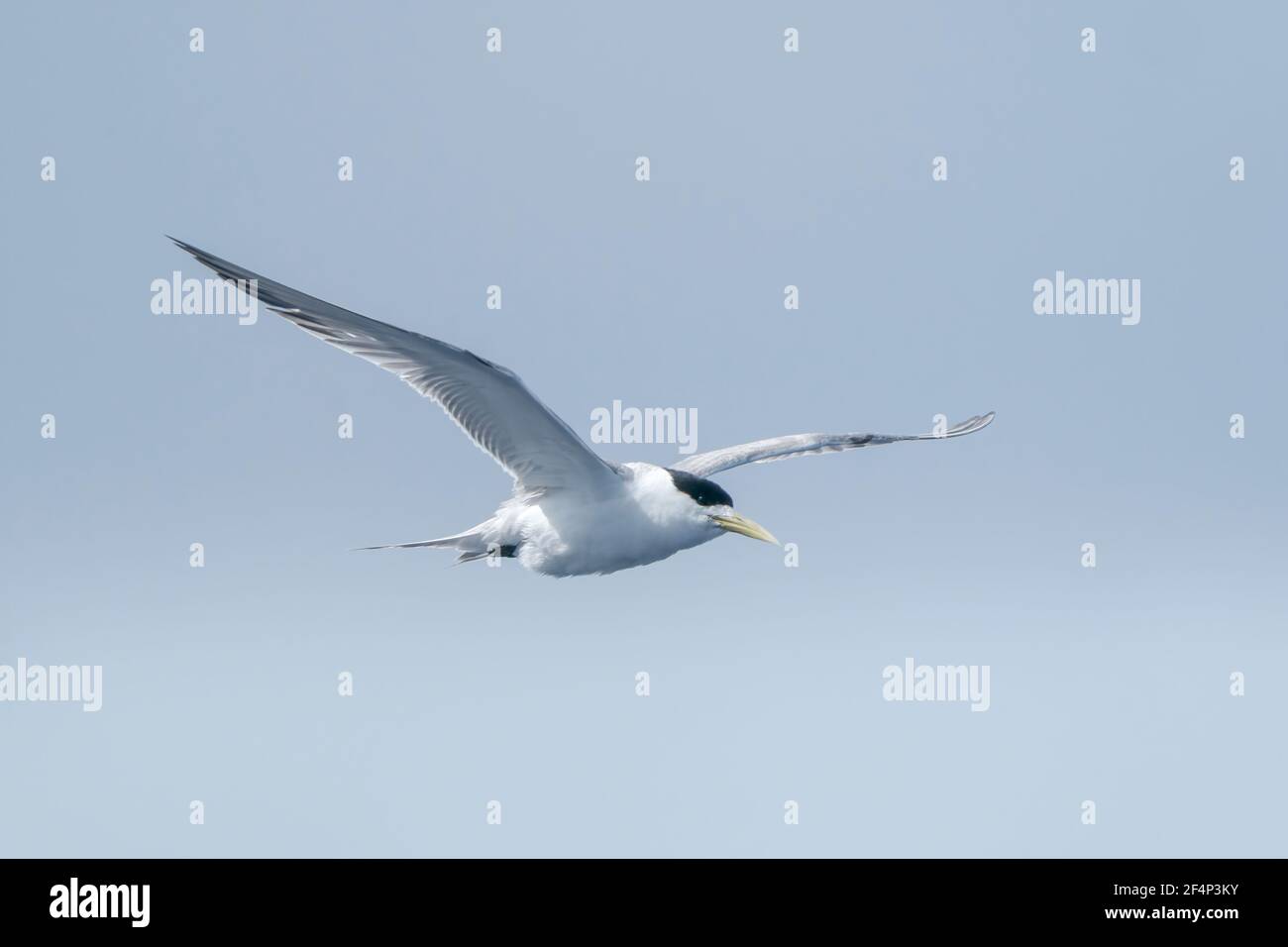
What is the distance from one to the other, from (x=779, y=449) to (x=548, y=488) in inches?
96.8

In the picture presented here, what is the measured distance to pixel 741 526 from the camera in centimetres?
988

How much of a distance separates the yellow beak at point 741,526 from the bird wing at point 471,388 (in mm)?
806

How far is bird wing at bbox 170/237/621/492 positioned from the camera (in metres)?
8.96

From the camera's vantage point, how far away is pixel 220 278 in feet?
28.6

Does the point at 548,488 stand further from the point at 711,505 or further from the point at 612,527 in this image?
the point at 711,505

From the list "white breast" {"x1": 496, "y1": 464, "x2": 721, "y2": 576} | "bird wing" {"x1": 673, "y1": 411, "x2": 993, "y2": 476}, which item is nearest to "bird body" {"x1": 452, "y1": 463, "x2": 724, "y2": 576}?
"white breast" {"x1": 496, "y1": 464, "x2": 721, "y2": 576}

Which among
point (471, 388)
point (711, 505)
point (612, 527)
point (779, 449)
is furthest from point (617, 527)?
point (779, 449)

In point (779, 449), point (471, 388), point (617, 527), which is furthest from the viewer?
point (779, 449)

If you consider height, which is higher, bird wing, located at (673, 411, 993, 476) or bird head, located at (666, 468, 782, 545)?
bird wing, located at (673, 411, 993, 476)

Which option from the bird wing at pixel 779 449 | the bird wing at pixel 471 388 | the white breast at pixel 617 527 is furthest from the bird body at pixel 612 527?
the bird wing at pixel 779 449

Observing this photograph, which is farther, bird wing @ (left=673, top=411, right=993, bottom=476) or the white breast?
bird wing @ (left=673, top=411, right=993, bottom=476)

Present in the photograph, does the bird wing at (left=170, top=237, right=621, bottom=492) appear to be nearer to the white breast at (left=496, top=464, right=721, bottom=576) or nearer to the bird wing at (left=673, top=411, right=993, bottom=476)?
the white breast at (left=496, top=464, right=721, bottom=576)
